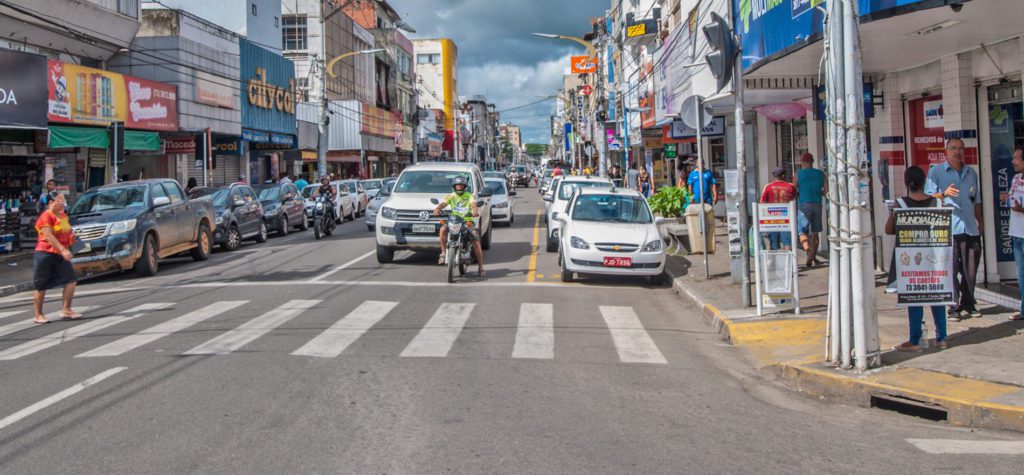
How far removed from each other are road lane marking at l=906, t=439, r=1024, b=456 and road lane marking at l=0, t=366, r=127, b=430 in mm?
6332

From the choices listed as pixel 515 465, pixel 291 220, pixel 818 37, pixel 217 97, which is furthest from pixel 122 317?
pixel 217 97

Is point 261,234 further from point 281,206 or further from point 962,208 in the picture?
point 962,208

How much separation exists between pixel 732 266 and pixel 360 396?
757cm

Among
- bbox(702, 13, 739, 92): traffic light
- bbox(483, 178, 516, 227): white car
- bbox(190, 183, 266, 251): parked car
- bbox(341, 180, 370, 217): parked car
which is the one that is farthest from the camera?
bbox(341, 180, 370, 217): parked car

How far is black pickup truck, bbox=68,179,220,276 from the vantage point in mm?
15305

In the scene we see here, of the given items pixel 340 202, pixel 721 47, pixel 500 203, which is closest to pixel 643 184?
pixel 500 203

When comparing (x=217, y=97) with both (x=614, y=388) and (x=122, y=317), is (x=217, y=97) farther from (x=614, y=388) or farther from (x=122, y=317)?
(x=614, y=388)

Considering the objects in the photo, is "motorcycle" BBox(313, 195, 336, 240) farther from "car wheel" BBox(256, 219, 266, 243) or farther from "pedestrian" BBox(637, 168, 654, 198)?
"pedestrian" BBox(637, 168, 654, 198)

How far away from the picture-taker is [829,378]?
24.0 ft

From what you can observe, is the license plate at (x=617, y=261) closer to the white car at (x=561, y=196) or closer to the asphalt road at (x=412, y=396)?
the asphalt road at (x=412, y=396)

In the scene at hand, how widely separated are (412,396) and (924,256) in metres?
4.75

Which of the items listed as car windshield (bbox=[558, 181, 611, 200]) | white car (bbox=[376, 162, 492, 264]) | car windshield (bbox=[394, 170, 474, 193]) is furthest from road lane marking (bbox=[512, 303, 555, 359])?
car windshield (bbox=[558, 181, 611, 200])

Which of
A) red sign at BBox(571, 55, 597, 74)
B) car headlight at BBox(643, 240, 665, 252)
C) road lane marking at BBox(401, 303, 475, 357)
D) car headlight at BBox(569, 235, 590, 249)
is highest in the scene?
red sign at BBox(571, 55, 597, 74)

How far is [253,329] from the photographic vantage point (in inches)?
384
